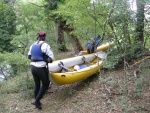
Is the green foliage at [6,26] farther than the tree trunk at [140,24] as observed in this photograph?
Yes

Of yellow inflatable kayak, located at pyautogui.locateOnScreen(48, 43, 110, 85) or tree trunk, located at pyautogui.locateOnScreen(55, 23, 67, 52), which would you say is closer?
yellow inflatable kayak, located at pyautogui.locateOnScreen(48, 43, 110, 85)

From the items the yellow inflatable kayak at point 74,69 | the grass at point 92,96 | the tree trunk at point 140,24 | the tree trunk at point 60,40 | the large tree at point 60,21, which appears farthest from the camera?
the tree trunk at point 60,40

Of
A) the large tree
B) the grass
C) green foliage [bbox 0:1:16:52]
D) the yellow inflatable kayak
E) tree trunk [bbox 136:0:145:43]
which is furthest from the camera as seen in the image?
green foliage [bbox 0:1:16:52]

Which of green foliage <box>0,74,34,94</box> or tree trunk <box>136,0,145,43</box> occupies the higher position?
tree trunk <box>136,0,145,43</box>

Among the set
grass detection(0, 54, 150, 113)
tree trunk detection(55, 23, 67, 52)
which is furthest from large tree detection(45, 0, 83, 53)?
grass detection(0, 54, 150, 113)

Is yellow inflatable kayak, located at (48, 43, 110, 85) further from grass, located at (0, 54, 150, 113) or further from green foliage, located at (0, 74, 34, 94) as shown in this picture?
green foliage, located at (0, 74, 34, 94)

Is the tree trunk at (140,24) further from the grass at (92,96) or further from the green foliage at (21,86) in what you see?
the green foliage at (21,86)

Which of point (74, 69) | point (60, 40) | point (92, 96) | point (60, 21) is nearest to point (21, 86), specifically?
point (74, 69)

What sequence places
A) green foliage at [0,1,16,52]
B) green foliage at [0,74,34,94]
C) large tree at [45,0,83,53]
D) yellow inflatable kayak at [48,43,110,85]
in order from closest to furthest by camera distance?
yellow inflatable kayak at [48,43,110,85] < green foliage at [0,74,34,94] < large tree at [45,0,83,53] < green foliage at [0,1,16,52]

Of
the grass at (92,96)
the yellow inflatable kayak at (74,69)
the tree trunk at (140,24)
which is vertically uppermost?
the tree trunk at (140,24)

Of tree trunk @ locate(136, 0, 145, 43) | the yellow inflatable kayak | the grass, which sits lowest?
the grass

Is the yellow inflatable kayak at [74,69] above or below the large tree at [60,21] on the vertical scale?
below

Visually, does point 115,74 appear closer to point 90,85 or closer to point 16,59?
point 90,85

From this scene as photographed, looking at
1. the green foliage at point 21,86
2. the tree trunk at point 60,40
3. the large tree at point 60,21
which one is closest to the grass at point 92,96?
the green foliage at point 21,86
